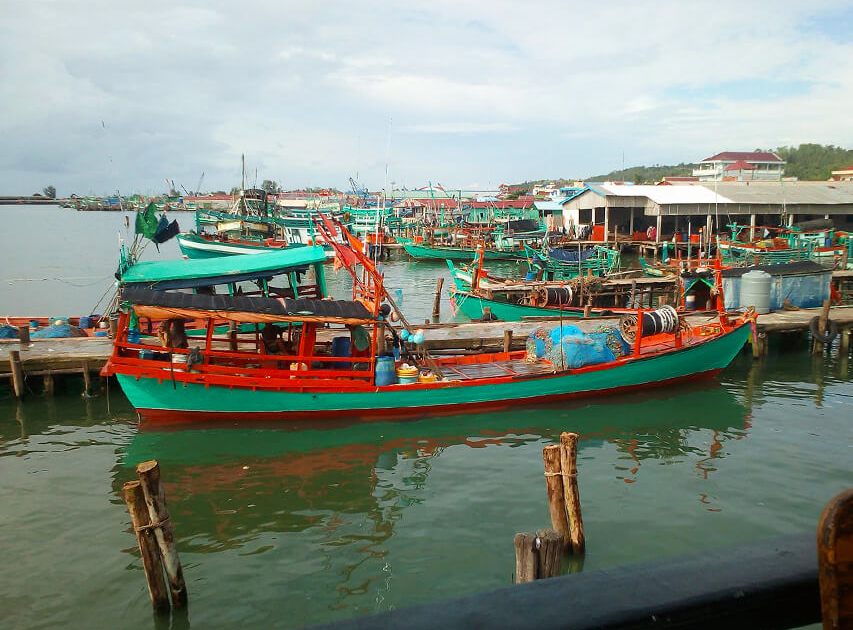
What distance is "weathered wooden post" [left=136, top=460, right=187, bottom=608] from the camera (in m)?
6.90

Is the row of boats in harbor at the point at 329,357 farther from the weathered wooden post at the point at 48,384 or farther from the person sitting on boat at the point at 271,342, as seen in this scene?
the weathered wooden post at the point at 48,384

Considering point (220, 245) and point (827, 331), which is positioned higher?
point (220, 245)

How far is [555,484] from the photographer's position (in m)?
8.15

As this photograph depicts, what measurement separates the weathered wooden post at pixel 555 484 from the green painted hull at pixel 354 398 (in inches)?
244

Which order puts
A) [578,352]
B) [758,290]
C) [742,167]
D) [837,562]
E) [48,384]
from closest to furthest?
[837,562], [578,352], [48,384], [758,290], [742,167]

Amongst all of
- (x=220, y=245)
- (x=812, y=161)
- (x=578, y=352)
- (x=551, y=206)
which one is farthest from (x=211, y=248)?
(x=812, y=161)

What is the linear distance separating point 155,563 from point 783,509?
967cm

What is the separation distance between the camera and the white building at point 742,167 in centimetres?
7244

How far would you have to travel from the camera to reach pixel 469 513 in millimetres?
10414

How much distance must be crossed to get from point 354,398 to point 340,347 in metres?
1.41

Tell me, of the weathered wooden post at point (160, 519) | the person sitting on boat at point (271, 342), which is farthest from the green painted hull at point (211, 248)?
the weathered wooden post at point (160, 519)

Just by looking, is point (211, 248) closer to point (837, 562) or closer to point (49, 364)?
point (49, 364)

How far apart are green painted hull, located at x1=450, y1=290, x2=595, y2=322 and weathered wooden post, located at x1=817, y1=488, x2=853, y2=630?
23.3 m

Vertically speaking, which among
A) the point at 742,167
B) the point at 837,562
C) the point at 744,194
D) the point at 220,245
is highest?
the point at 742,167
